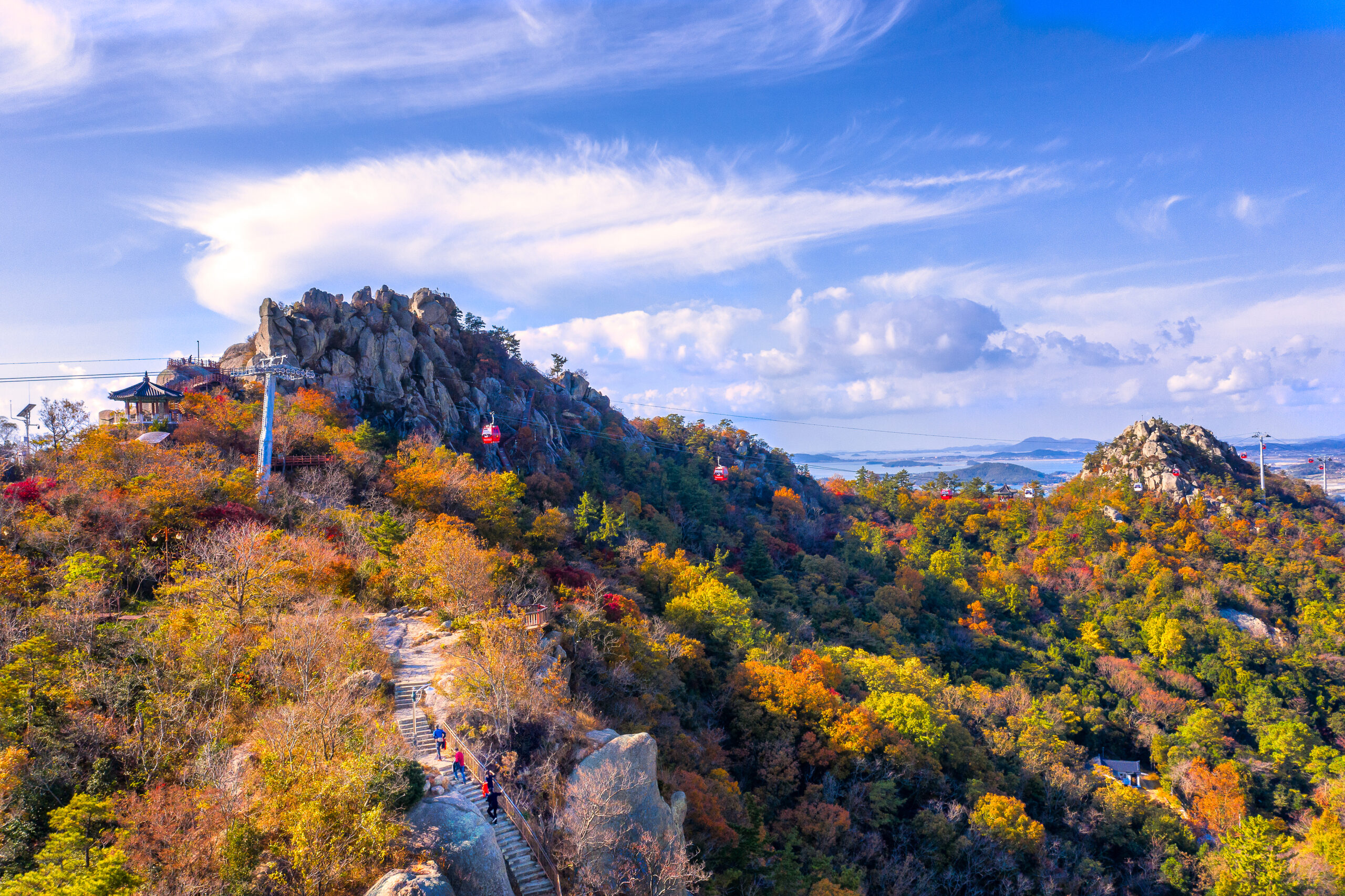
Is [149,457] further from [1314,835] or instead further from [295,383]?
[1314,835]

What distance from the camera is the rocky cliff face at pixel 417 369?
53781mm

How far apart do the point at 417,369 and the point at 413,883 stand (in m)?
50.2

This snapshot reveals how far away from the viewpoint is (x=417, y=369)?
59406 mm

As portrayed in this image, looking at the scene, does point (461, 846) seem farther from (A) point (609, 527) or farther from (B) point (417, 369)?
(B) point (417, 369)

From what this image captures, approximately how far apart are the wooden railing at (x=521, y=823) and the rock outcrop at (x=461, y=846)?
3.73ft

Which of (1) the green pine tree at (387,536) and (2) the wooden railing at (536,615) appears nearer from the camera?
(2) the wooden railing at (536,615)

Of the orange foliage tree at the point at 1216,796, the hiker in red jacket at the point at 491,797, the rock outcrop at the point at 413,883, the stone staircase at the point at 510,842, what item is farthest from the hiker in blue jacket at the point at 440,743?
the orange foliage tree at the point at 1216,796

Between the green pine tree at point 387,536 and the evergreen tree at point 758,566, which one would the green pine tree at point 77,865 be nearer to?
the green pine tree at point 387,536

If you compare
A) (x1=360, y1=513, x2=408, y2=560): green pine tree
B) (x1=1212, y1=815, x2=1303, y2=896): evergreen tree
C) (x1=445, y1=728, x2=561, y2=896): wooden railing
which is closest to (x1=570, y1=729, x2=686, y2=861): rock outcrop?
(x1=445, y1=728, x2=561, y2=896): wooden railing

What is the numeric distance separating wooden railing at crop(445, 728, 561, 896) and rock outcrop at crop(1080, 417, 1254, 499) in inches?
4058

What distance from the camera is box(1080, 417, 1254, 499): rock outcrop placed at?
95.2 m

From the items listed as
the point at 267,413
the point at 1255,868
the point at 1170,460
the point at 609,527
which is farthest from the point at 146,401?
the point at 1170,460

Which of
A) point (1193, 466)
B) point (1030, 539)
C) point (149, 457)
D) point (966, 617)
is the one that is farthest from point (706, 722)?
point (1193, 466)

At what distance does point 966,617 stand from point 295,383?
6704 cm
